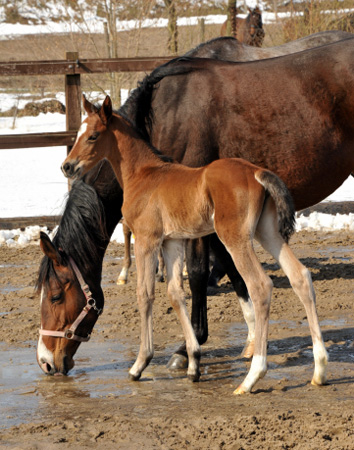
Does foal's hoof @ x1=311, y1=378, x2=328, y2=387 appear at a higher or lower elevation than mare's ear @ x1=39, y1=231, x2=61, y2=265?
lower

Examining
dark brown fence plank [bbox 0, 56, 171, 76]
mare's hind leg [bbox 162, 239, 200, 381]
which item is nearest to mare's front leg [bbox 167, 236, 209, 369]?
→ mare's hind leg [bbox 162, 239, 200, 381]

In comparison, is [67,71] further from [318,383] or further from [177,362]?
[318,383]

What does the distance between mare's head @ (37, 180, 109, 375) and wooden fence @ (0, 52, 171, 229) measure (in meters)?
4.72

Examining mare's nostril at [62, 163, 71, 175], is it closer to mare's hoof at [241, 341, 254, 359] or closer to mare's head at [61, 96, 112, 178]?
mare's head at [61, 96, 112, 178]

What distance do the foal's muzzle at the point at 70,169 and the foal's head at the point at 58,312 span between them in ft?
1.35

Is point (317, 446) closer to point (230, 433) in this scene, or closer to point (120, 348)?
point (230, 433)

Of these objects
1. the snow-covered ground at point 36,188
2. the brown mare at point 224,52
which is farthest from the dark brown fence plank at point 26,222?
the brown mare at point 224,52

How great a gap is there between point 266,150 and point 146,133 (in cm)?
86

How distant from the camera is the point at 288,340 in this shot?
16.6 feet

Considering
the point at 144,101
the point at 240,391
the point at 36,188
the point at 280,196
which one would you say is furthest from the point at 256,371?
the point at 36,188

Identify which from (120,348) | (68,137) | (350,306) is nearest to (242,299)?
(120,348)

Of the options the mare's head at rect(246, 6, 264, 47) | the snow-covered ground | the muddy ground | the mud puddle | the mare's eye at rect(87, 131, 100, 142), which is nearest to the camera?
the muddy ground

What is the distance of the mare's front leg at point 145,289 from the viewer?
4168 mm

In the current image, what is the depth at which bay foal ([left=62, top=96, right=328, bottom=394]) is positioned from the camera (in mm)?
3850
